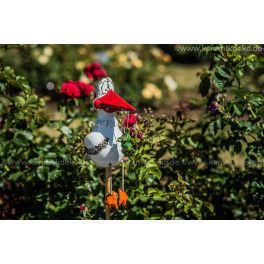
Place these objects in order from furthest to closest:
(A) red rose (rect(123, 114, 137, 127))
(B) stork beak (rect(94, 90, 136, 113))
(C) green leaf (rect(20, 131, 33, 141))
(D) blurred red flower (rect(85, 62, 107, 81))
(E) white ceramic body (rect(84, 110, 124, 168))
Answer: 1. (D) blurred red flower (rect(85, 62, 107, 81))
2. (C) green leaf (rect(20, 131, 33, 141))
3. (A) red rose (rect(123, 114, 137, 127))
4. (E) white ceramic body (rect(84, 110, 124, 168))
5. (B) stork beak (rect(94, 90, 136, 113))

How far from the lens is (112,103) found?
3088 mm

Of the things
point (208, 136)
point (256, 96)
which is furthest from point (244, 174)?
point (256, 96)

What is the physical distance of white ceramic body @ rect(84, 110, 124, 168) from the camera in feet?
10.5

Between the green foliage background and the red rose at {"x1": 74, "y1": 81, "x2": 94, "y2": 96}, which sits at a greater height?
the red rose at {"x1": 74, "y1": 81, "x2": 94, "y2": 96}

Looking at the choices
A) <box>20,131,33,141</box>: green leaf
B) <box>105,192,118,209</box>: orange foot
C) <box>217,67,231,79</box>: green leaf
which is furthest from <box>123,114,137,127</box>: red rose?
<box>20,131,33,141</box>: green leaf

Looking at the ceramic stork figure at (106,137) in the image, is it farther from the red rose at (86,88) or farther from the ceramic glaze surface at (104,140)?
the red rose at (86,88)

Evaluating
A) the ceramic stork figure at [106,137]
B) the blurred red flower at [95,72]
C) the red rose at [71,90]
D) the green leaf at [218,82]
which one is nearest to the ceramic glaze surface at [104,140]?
the ceramic stork figure at [106,137]

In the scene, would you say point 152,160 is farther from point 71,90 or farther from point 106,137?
point 71,90

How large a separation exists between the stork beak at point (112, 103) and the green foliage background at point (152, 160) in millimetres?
268

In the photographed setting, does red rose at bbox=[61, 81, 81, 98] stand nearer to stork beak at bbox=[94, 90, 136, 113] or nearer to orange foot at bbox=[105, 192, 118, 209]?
stork beak at bbox=[94, 90, 136, 113]

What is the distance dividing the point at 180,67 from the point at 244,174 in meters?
6.76

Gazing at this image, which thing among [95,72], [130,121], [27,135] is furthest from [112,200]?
[95,72]

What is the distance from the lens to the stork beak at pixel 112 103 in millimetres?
3086

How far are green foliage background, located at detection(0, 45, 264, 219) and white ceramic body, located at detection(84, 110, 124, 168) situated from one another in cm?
16
